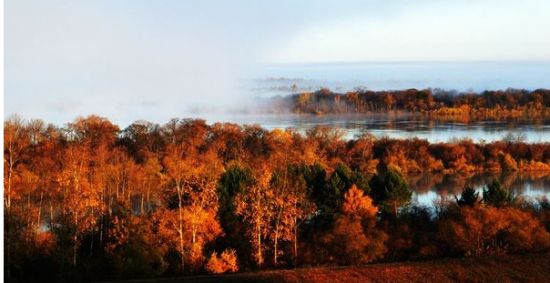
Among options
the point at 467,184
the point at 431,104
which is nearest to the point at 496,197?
the point at 467,184

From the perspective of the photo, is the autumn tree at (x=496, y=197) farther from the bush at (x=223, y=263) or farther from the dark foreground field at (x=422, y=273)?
the bush at (x=223, y=263)

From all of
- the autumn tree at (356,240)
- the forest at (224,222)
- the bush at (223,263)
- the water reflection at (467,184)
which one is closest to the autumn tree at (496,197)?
the forest at (224,222)

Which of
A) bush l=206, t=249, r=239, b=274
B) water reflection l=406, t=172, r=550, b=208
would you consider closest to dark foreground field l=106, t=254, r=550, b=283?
bush l=206, t=249, r=239, b=274

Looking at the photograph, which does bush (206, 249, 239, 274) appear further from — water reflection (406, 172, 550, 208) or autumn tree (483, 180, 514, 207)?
water reflection (406, 172, 550, 208)

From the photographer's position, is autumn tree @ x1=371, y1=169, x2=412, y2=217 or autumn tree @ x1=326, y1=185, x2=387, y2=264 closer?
autumn tree @ x1=326, y1=185, x2=387, y2=264

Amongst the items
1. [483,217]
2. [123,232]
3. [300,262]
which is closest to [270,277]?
[300,262]

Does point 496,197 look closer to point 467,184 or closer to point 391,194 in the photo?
point 391,194
